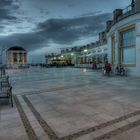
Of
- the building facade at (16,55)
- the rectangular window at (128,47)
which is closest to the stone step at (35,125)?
the rectangular window at (128,47)

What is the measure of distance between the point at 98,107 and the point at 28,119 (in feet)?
7.90

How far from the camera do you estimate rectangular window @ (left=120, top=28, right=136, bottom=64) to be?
1609 centimetres

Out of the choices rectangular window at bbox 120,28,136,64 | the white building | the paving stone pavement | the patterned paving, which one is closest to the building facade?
the white building

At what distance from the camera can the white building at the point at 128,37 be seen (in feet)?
49.5

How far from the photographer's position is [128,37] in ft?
55.1

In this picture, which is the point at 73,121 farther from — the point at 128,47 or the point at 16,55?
the point at 16,55

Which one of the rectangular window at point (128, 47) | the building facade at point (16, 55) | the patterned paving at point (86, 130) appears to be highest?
the building facade at point (16, 55)

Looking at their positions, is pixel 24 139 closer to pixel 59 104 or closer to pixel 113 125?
pixel 113 125

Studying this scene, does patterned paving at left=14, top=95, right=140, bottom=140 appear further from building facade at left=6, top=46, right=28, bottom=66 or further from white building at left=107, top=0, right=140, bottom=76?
building facade at left=6, top=46, right=28, bottom=66

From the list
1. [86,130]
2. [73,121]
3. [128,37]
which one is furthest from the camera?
[128,37]

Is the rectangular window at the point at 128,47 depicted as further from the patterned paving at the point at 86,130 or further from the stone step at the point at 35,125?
the stone step at the point at 35,125

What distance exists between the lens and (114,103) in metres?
5.92

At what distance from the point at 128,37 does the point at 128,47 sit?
108cm

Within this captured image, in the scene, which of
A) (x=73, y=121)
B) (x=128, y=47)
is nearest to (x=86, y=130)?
(x=73, y=121)
